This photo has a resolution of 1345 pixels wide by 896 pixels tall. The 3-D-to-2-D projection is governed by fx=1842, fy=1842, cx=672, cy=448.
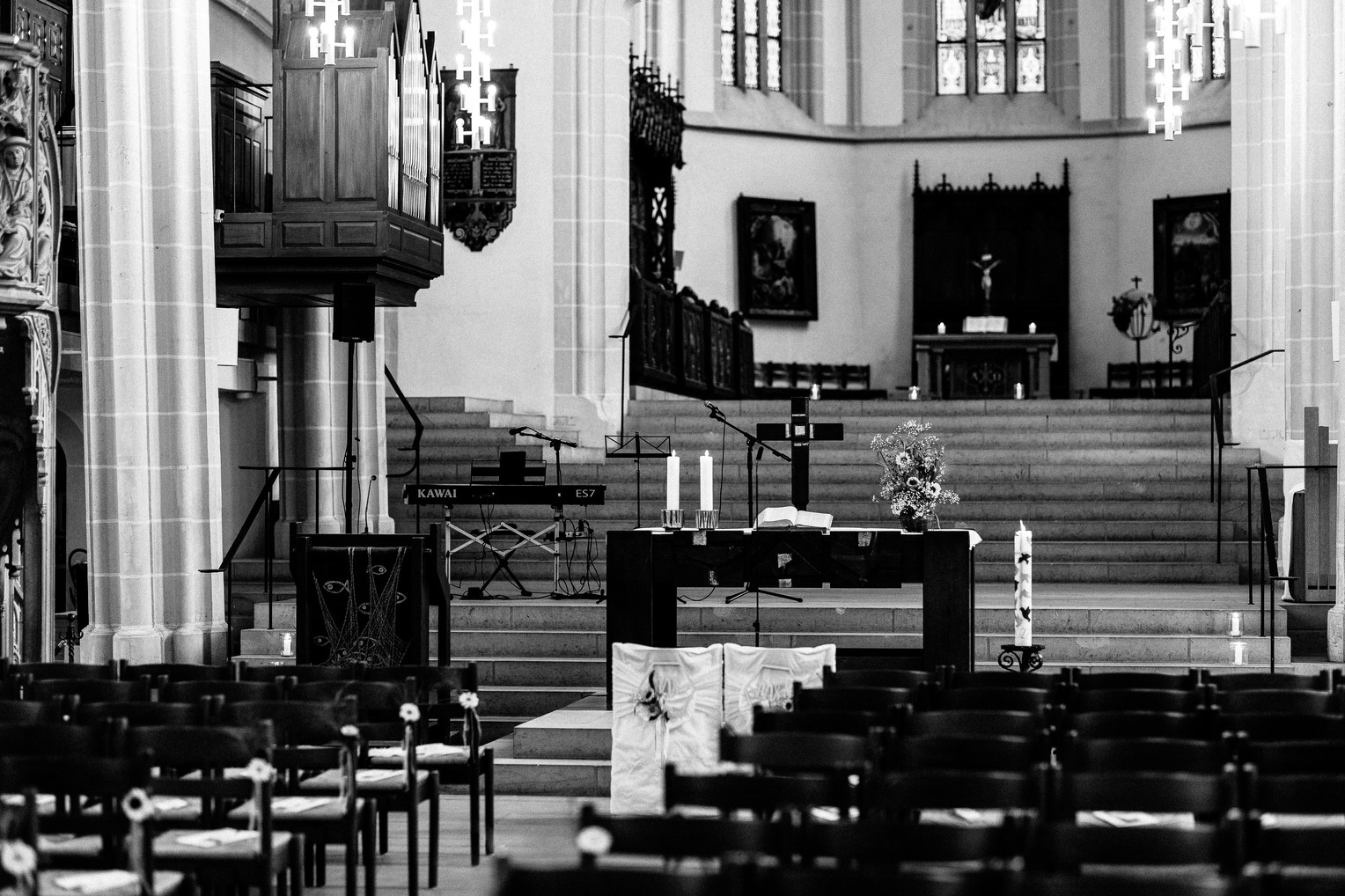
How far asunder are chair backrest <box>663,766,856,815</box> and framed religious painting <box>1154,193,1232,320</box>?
2076cm

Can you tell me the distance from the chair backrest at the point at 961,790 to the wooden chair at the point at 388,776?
8.47 feet

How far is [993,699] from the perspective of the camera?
283 inches

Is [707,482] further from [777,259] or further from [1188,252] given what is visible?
[1188,252]

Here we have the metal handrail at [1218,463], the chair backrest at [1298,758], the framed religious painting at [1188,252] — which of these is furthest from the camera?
the framed religious painting at [1188,252]

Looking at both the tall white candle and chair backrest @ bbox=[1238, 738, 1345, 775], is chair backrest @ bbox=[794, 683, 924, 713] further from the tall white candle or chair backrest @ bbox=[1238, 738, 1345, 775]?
the tall white candle

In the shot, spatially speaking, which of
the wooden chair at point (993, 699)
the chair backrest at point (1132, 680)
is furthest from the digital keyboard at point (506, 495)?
the wooden chair at point (993, 699)

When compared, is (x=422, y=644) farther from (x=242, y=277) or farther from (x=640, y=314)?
(x=640, y=314)

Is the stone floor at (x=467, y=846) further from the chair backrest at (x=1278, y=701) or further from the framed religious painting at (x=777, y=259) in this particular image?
the framed religious painting at (x=777, y=259)

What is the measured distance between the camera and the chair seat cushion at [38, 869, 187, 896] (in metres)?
5.41

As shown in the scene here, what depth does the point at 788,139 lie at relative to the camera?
86.9 feet

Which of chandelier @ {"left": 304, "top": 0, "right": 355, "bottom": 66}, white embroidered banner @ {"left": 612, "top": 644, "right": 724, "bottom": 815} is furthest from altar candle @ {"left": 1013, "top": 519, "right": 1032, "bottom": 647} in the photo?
Result: chandelier @ {"left": 304, "top": 0, "right": 355, "bottom": 66}

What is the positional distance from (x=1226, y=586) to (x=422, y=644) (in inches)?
272

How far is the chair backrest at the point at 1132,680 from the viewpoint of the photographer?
773 cm

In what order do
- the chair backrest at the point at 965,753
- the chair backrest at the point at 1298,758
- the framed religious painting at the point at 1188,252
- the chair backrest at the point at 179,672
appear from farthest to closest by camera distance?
1. the framed religious painting at the point at 1188,252
2. the chair backrest at the point at 179,672
3. the chair backrest at the point at 965,753
4. the chair backrest at the point at 1298,758
